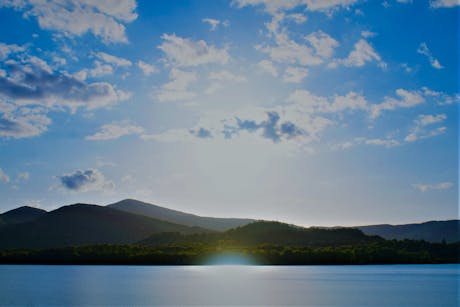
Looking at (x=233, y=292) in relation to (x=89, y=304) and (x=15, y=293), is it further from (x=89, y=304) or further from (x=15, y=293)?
(x=15, y=293)

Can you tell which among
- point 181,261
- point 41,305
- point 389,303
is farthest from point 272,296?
point 181,261

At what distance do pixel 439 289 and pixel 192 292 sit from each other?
4340 cm

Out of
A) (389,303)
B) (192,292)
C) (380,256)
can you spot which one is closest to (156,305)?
(192,292)

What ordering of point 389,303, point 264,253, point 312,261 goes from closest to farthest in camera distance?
point 389,303, point 312,261, point 264,253

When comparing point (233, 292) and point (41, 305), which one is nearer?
point (41, 305)

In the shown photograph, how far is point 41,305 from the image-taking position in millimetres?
61594

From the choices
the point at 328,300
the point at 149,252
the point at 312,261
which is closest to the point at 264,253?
the point at 312,261

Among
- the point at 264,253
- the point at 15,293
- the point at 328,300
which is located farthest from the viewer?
the point at 264,253

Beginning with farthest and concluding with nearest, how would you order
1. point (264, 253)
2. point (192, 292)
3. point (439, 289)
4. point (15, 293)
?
1. point (264, 253)
2. point (439, 289)
3. point (192, 292)
4. point (15, 293)

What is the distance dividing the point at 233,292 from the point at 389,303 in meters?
26.5

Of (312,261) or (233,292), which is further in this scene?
(312,261)

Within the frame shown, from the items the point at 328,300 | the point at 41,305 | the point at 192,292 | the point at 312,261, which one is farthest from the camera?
the point at 312,261

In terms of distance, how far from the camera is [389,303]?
6712cm

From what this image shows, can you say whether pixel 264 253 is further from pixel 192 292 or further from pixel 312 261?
pixel 192 292
